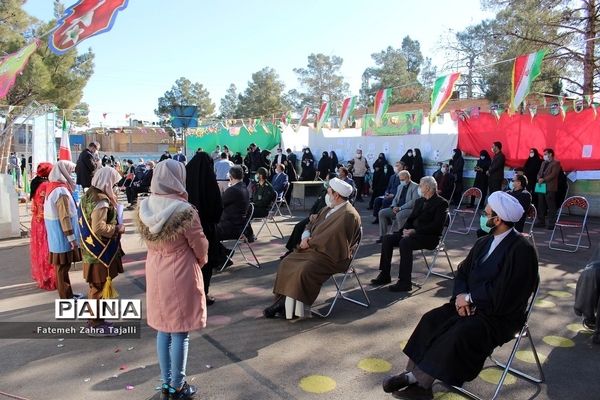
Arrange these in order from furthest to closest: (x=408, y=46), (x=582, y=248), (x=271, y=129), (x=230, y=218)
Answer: (x=408, y=46) → (x=271, y=129) → (x=582, y=248) → (x=230, y=218)

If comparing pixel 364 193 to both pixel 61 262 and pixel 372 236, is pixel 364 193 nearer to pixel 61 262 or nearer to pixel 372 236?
pixel 372 236

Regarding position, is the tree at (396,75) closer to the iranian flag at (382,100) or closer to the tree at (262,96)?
the tree at (262,96)

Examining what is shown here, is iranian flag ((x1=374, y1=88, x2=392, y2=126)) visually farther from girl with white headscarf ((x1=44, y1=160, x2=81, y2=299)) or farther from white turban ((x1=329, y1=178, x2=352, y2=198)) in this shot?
girl with white headscarf ((x1=44, y1=160, x2=81, y2=299))

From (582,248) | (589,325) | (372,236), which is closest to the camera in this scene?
(589,325)

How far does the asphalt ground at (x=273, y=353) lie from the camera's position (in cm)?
311

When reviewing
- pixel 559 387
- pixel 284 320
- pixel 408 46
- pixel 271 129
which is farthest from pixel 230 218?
pixel 408 46

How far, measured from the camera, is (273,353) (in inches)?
144

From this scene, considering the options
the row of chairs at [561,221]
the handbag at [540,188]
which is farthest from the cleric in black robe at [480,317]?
the handbag at [540,188]

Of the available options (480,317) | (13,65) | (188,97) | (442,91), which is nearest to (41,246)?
(13,65)

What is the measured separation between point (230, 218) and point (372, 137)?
10.6m

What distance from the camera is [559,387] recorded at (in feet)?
10.3

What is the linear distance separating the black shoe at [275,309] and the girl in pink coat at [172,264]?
5.21ft

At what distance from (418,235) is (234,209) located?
2.42m

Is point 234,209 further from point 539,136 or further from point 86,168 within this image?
point 539,136
